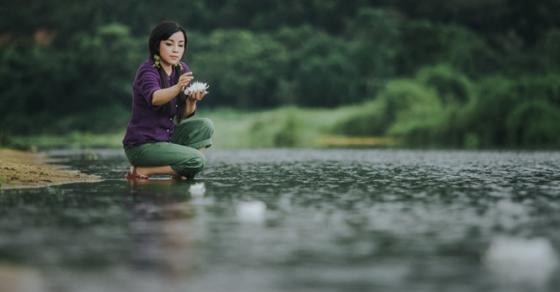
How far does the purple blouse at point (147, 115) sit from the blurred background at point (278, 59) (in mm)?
21950

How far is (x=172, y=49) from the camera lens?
9.43 metres

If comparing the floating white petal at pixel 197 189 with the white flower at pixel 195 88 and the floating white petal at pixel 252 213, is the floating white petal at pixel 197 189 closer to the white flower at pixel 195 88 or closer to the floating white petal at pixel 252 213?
the white flower at pixel 195 88

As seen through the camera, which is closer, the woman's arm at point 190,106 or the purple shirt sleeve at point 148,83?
the purple shirt sleeve at point 148,83

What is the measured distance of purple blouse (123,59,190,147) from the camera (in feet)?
30.6

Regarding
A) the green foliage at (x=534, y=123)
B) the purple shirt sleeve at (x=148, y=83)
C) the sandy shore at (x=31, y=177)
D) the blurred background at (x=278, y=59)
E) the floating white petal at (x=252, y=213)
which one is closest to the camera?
the floating white petal at (x=252, y=213)

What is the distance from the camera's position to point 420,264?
14.2ft

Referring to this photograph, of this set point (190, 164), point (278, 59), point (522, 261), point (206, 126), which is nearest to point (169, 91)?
point (190, 164)

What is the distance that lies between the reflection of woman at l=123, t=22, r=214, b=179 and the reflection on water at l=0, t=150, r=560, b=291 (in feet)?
1.23

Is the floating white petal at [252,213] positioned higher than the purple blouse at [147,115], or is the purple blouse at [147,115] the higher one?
the purple blouse at [147,115]

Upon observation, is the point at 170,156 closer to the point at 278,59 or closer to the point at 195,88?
the point at 195,88

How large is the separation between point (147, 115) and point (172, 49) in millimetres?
656

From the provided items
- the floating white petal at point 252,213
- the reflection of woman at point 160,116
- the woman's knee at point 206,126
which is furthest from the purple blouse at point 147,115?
the floating white petal at point 252,213

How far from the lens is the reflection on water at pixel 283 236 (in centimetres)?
398

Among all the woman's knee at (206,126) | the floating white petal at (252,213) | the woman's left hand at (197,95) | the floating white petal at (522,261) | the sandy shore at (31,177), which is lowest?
the floating white petal at (522,261)
